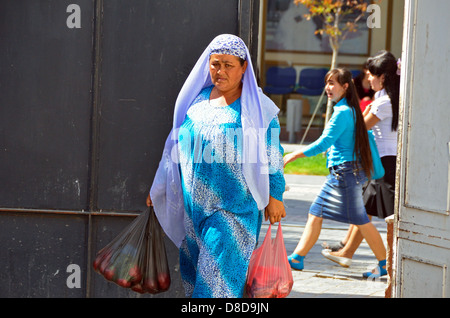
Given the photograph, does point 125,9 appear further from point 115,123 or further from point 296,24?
point 296,24

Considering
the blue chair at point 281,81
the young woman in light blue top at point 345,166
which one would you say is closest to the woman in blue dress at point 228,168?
the young woman in light blue top at point 345,166

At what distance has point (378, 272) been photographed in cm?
754

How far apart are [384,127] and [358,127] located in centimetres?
33

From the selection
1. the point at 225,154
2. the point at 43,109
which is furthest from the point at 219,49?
the point at 43,109

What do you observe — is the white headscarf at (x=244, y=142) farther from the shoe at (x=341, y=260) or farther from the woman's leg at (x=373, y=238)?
the shoe at (x=341, y=260)

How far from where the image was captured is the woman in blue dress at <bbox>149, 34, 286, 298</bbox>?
4.84 metres

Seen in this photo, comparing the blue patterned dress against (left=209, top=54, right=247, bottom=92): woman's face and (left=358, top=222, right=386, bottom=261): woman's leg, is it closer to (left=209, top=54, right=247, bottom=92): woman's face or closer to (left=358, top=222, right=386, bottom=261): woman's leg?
(left=209, top=54, right=247, bottom=92): woman's face

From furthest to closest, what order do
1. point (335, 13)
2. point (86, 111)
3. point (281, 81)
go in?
point (281, 81) → point (335, 13) → point (86, 111)

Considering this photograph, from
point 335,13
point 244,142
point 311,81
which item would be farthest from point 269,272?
point 311,81

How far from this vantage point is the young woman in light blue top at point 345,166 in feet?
24.1

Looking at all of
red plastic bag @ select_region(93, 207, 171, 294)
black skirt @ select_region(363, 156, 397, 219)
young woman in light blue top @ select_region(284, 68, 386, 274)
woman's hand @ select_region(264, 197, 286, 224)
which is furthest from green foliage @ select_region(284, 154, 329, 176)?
woman's hand @ select_region(264, 197, 286, 224)

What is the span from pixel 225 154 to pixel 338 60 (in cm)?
1754

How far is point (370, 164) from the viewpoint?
7.33 meters

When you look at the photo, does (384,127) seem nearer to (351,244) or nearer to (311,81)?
(351,244)
